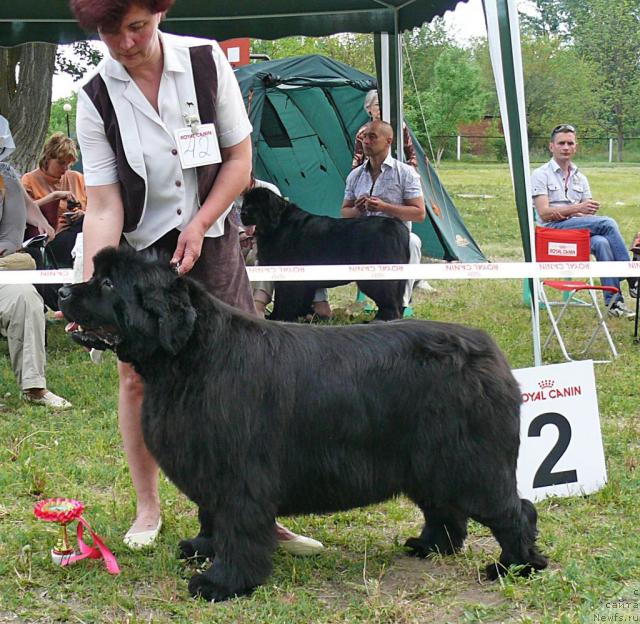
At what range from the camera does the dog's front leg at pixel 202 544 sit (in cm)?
325

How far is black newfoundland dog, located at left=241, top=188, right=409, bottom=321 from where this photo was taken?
7215 millimetres

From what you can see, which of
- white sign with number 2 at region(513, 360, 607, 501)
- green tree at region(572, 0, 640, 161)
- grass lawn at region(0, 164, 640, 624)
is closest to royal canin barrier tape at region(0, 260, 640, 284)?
grass lawn at region(0, 164, 640, 624)

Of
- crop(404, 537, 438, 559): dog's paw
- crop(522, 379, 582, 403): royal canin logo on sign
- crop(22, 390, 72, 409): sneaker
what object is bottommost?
crop(404, 537, 438, 559): dog's paw

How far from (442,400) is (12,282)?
149 inches

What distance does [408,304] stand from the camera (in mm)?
8234

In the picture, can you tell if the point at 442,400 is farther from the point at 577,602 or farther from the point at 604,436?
the point at 604,436

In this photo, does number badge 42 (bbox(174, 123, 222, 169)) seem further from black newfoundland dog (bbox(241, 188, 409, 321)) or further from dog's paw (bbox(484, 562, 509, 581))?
black newfoundland dog (bbox(241, 188, 409, 321))

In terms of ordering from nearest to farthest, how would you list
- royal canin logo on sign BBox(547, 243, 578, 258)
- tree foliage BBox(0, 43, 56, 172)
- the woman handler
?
1. the woman handler
2. royal canin logo on sign BBox(547, 243, 578, 258)
3. tree foliage BBox(0, 43, 56, 172)

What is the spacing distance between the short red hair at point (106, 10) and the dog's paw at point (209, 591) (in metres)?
1.94

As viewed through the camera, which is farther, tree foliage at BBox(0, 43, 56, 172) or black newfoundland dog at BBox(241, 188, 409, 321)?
tree foliage at BBox(0, 43, 56, 172)

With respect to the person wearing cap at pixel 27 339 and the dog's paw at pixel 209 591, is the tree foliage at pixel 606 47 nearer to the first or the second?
the person wearing cap at pixel 27 339

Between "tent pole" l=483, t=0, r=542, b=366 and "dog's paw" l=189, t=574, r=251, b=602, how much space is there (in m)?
3.47

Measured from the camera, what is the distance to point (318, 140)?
35.1 ft

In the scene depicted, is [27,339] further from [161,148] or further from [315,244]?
[161,148]
